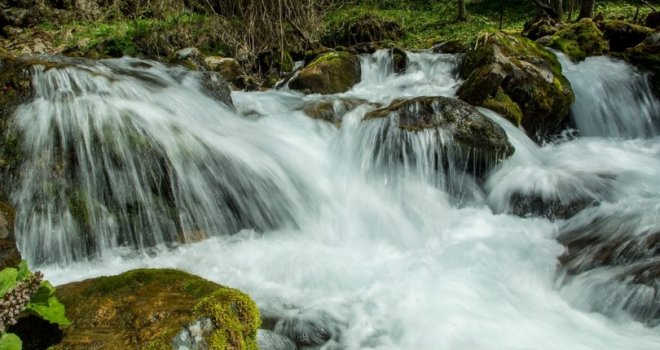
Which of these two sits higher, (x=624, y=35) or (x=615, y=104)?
(x=624, y=35)

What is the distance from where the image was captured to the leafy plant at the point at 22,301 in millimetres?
1893

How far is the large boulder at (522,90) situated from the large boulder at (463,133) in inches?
57.6

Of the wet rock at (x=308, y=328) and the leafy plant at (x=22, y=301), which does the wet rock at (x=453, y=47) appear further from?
the leafy plant at (x=22, y=301)

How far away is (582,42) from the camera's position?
401 inches

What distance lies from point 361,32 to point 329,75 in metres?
6.77

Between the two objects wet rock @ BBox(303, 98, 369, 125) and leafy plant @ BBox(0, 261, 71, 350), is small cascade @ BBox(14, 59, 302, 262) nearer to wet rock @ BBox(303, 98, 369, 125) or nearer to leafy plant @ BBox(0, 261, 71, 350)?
wet rock @ BBox(303, 98, 369, 125)

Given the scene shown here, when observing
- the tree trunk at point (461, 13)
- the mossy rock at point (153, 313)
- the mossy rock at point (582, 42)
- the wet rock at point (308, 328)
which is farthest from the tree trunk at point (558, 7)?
the mossy rock at point (153, 313)

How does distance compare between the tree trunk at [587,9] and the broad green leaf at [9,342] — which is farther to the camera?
the tree trunk at [587,9]

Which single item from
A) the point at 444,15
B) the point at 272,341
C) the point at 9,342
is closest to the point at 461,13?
the point at 444,15

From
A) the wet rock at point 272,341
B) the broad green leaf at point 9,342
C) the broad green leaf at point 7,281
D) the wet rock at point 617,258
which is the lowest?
the wet rock at point 617,258

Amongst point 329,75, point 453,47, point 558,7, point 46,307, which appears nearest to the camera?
point 46,307

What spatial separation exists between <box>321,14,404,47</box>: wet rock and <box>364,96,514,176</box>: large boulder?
33.4 feet

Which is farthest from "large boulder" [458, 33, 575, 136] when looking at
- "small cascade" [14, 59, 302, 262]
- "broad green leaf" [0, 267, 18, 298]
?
"broad green leaf" [0, 267, 18, 298]

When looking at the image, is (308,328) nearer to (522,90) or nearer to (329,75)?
(522,90)
